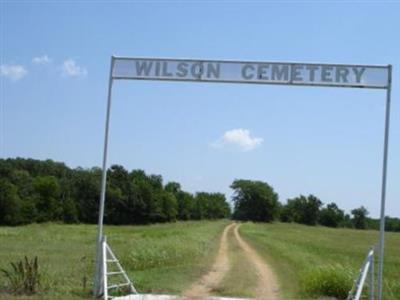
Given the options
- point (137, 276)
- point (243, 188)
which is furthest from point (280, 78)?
point (243, 188)

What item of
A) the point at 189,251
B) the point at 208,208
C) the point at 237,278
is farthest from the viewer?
the point at 208,208

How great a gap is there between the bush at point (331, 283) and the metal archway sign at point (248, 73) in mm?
2508

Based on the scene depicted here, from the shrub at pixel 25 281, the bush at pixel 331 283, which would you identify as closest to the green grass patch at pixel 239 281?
the bush at pixel 331 283

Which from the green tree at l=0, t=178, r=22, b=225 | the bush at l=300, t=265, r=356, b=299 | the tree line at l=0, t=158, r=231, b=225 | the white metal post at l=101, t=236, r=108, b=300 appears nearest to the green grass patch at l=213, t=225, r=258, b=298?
the bush at l=300, t=265, r=356, b=299

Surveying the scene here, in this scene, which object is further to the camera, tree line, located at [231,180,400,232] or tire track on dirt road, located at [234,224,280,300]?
tree line, located at [231,180,400,232]

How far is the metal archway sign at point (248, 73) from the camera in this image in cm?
1134

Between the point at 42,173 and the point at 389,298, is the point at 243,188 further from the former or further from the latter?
the point at 389,298

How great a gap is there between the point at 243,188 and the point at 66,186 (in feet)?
103

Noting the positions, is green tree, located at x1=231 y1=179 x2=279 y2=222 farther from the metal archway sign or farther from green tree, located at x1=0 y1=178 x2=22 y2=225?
the metal archway sign

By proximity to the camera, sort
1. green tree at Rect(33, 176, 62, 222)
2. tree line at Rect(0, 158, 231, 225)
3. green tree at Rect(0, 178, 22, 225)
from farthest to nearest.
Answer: green tree at Rect(33, 176, 62, 222) < tree line at Rect(0, 158, 231, 225) < green tree at Rect(0, 178, 22, 225)

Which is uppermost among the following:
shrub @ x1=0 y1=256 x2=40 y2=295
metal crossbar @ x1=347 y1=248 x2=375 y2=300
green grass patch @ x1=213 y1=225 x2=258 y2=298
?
metal crossbar @ x1=347 y1=248 x2=375 y2=300

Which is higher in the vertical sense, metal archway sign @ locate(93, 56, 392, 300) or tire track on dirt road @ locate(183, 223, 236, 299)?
metal archway sign @ locate(93, 56, 392, 300)

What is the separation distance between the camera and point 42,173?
4289 inches

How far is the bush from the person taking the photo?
13438mm
